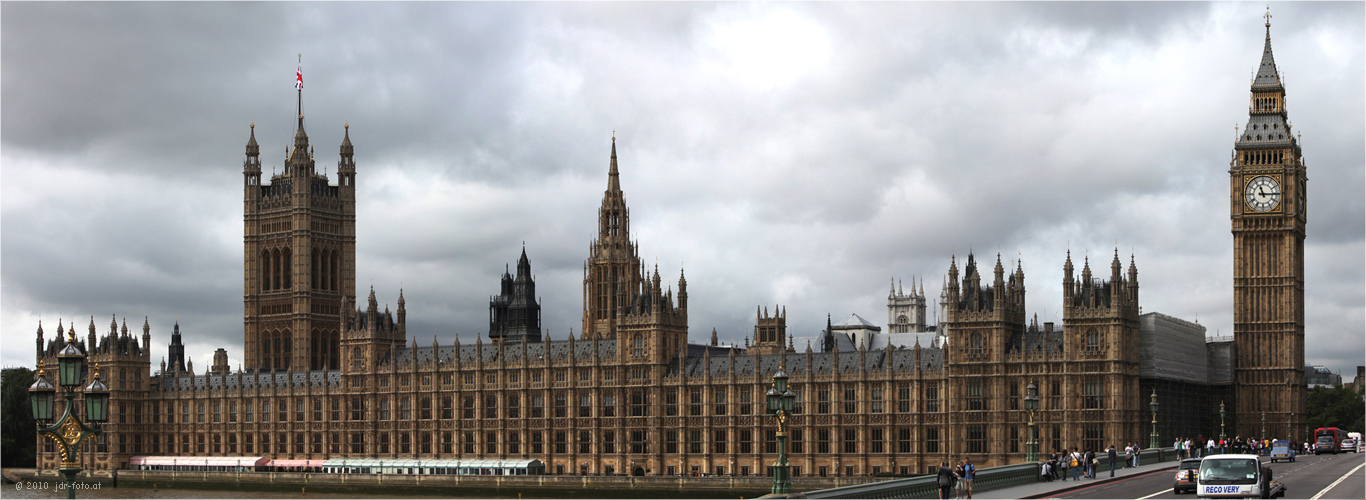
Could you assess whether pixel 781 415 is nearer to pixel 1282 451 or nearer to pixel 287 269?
pixel 1282 451

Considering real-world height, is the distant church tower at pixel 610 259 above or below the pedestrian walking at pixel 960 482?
above

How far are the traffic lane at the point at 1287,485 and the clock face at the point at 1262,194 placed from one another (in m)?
48.2

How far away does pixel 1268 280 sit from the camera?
134 m

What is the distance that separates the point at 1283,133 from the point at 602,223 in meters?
72.0

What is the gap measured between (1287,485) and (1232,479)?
1275 cm

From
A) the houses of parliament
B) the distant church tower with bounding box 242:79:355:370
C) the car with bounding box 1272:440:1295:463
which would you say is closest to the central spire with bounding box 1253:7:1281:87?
the houses of parliament

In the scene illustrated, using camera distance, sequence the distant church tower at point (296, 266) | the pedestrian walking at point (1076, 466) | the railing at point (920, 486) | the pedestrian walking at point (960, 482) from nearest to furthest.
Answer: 1. the railing at point (920, 486)
2. the pedestrian walking at point (960, 482)
3. the pedestrian walking at point (1076, 466)
4. the distant church tower at point (296, 266)

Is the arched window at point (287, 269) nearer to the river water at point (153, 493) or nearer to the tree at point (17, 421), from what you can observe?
the tree at point (17, 421)

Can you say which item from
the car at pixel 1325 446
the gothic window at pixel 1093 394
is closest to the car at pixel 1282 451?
the car at pixel 1325 446

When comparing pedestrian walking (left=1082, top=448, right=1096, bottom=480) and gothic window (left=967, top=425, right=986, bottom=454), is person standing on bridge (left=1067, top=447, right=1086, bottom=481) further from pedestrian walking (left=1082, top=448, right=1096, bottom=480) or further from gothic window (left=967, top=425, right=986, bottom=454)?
gothic window (left=967, top=425, right=986, bottom=454)

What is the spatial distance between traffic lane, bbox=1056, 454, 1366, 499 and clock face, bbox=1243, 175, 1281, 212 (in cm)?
4816

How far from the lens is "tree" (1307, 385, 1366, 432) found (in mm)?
183000

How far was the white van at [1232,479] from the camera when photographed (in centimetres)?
5647

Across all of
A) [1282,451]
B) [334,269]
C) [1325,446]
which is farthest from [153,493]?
[1325,446]
